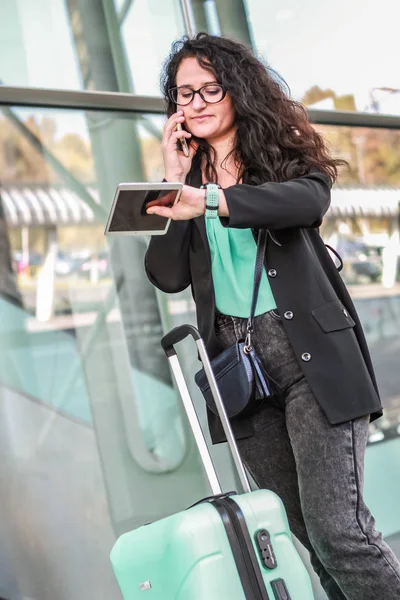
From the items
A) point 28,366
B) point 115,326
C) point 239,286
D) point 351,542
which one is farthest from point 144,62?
point 351,542

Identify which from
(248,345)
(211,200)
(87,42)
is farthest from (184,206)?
(87,42)

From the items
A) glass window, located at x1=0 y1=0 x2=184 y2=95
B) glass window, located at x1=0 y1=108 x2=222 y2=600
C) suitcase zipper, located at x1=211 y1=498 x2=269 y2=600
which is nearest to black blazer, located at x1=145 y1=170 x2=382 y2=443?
suitcase zipper, located at x1=211 y1=498 x2=269 y2=600

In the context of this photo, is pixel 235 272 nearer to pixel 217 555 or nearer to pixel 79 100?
pixel 217 555

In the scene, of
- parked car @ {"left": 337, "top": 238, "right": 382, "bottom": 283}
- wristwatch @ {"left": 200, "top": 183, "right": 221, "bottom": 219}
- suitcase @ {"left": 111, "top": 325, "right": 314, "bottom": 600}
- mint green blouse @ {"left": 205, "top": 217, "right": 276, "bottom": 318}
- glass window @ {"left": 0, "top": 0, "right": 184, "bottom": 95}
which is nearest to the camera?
suitcase @ {"left": 111, "top": 325, "right": 314, "bottom": 600}

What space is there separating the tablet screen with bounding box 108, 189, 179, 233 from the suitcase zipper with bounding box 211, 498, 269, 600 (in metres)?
0.68

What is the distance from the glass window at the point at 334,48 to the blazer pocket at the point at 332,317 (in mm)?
2105

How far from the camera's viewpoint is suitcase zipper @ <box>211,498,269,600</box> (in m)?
2.01

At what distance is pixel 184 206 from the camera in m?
2.11

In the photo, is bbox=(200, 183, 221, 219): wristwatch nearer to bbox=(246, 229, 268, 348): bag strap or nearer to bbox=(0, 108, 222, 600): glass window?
bbox=(246, 229, 268, 348): bag strap

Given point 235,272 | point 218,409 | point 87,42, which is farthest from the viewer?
point 87,42

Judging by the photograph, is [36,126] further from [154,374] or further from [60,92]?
[154,374]

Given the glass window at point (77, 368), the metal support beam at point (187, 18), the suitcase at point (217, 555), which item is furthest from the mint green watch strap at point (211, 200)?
the metal support beam at point (187, 18)

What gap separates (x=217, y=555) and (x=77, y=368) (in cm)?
164

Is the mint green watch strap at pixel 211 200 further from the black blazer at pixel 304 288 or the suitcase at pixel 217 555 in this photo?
the suitcase at pixel 217 555
